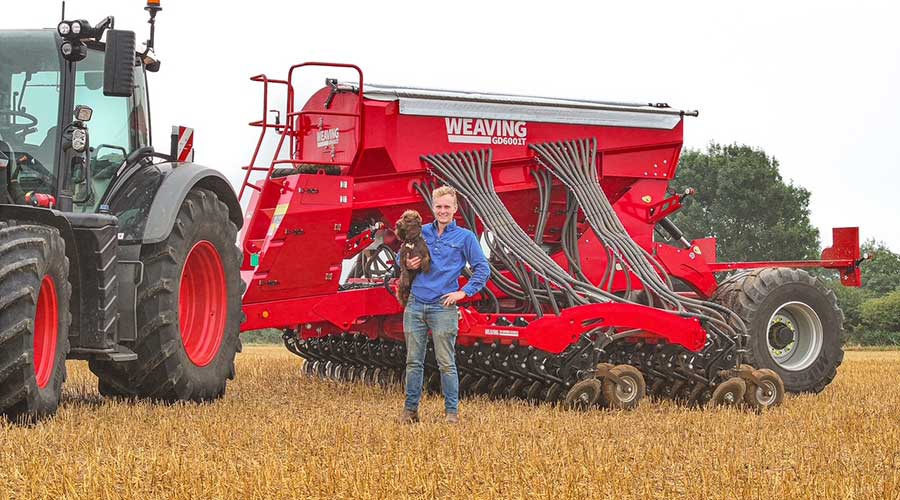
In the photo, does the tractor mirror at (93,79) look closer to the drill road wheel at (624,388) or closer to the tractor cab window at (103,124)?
the tractor cab window at (103,124)

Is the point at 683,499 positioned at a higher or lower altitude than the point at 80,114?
lower

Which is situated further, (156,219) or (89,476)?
(156,219)

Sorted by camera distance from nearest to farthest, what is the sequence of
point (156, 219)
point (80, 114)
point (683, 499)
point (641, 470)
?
point (683, 499), point (641, 470), point (80, 114), point (156, 219)

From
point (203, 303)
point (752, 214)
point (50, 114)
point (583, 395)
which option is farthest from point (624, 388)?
point (752, 214)

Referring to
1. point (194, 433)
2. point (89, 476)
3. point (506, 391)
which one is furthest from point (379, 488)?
point (506, 391)

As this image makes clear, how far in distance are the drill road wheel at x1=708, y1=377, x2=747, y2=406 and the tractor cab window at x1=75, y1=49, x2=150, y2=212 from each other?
4.30 m

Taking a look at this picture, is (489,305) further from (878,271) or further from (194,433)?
(878,271)

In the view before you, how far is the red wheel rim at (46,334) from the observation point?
20.6 feet

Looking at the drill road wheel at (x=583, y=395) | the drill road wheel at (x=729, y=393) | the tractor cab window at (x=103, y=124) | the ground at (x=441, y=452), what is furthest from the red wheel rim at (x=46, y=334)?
the drill road wheel at (x=729, y=393)

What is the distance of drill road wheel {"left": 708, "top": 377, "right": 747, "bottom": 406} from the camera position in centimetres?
865

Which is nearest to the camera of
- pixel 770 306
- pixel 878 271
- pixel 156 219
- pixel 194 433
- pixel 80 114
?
pixel 194 433

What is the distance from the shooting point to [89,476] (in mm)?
4734

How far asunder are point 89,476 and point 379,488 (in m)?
1.13

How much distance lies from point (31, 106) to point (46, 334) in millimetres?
1410
